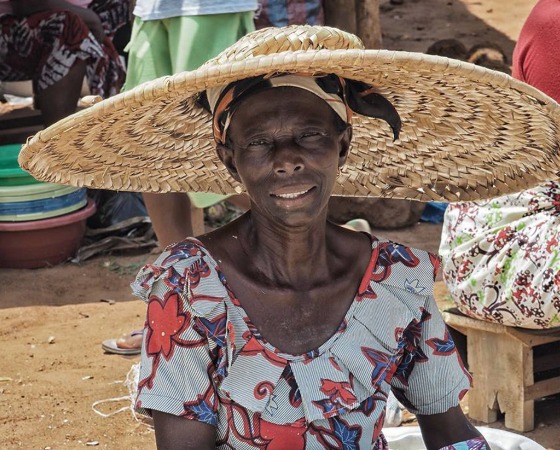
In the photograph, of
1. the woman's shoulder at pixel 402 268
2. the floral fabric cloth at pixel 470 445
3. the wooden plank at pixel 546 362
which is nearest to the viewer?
the floral fabric cloth at pixel 470 445

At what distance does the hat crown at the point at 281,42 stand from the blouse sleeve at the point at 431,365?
23.8 inches

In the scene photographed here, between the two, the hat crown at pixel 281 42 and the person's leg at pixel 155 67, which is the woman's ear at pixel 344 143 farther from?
the person's leg at pixel 155 67

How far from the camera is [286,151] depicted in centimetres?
208

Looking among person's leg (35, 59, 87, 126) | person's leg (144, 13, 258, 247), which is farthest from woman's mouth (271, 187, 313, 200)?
person's leg (35, 59, 87, 126)

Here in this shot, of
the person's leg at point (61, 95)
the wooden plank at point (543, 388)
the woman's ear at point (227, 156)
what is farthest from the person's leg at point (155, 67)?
the person's leg at point (61, 95)

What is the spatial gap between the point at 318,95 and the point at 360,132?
0.41 meters

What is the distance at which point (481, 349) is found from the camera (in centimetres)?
361

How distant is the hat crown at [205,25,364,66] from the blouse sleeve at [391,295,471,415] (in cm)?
60

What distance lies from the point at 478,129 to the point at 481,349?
1377 millimetres

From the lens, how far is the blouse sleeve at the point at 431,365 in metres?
2.31

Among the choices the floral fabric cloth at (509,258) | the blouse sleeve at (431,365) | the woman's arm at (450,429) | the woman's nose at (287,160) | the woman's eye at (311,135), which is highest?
the woman's eye at (311,135)

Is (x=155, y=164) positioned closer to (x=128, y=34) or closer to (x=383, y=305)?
(x=383, y=305)

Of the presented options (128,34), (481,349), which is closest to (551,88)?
(481,349)

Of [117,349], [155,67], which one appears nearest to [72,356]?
[117,349]
